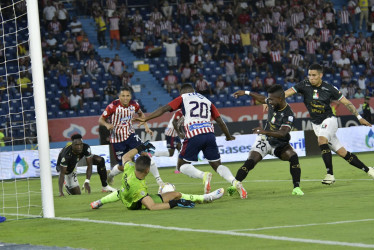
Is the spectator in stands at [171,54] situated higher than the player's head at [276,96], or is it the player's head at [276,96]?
the spectator in stands at [171,54]

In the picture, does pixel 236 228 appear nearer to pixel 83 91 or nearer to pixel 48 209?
pixel 48 209

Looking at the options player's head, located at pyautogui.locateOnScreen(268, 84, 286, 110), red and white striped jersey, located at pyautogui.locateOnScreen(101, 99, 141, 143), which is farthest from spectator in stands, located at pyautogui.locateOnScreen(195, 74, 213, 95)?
player's head, located at pyautogui.locateOnScreen(268, 84, 286, 110)

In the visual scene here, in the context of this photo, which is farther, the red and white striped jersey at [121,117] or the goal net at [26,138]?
the red and white striped jersey at [121,117]

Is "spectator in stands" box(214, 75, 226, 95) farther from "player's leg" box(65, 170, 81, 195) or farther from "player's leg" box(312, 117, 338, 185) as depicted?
"player's leg" box(312, 117, 338, 185)

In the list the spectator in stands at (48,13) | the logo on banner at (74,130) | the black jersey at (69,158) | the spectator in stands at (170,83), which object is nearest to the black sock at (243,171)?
the black jersey at (69,158)

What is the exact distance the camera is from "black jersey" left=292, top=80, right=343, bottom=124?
14977 mm

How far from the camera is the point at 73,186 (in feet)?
54.6

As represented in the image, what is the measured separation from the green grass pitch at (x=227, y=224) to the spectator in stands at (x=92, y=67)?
18.1 meters

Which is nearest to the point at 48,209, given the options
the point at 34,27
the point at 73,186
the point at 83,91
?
the point at 34,27

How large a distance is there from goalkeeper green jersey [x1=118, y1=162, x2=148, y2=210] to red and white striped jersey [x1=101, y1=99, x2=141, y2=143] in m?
4.95

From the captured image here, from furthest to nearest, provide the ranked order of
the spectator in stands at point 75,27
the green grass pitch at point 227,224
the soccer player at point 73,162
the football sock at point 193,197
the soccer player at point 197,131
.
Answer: the spectator in stands at point 75,27
the soccer player at point 73,162
the soccer player at point 197,131
the football sock at point 193,197
the green grass pitch at point 227,224

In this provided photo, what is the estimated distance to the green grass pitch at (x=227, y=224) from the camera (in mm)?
7664

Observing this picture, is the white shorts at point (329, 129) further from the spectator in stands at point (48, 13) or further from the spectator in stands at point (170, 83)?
the spectator in stands at point (48, 13)

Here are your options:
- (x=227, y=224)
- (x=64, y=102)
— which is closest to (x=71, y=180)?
(x=227, y=224)
